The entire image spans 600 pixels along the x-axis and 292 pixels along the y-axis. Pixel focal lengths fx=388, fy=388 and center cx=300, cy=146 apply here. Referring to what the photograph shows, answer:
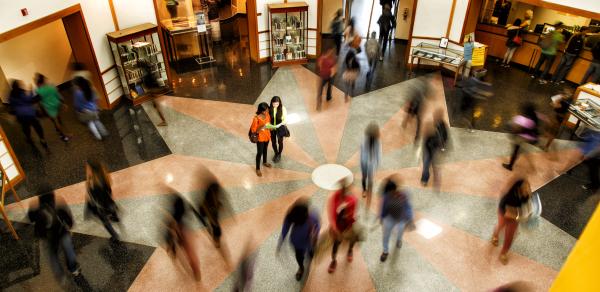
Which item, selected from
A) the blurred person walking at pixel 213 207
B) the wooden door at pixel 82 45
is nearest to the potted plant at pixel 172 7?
the wooden door at pixel 82 45

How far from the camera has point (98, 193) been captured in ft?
20.1

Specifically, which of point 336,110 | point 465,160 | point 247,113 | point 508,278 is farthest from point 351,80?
point 508,278

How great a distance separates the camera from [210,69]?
1326 cm

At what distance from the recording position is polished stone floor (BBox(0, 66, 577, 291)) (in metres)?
6.21

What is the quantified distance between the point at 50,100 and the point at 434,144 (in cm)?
848

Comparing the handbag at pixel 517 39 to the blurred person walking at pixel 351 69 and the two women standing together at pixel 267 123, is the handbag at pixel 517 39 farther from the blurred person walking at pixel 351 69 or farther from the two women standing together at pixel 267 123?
the two women standing together at pixel 267 123

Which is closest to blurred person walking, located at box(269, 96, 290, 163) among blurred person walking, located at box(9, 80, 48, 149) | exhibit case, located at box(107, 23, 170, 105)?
exhibit case, located at box(107, 23, 170, 105)

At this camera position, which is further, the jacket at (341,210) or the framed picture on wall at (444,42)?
the framed picture on wall at (444,42)

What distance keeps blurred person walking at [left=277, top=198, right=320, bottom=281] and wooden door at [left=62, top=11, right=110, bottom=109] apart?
21.7 feet

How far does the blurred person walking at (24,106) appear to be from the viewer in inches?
321

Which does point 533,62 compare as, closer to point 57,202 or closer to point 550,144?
point 550,144

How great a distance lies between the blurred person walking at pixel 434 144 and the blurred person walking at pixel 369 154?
98cm

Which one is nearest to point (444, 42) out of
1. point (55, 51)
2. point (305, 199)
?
point (305, 199)

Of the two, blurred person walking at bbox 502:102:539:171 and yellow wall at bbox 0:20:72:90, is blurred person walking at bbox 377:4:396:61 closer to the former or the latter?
blurred person walking at bbox 502:102:539:171
